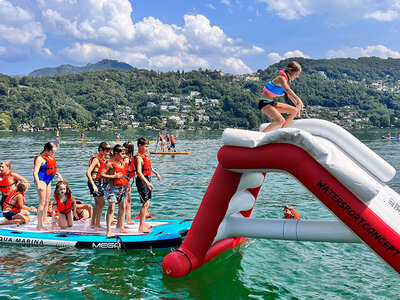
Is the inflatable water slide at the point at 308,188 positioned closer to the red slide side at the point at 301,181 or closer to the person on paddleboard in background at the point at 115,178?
the red slide side at the point at 301,181

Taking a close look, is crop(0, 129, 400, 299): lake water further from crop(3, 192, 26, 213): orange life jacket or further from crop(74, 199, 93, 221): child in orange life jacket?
crop(74, 199, 93, 221): child in orange life jacket

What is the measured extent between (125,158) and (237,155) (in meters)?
3.84

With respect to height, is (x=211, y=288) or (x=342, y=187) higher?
(x=342, y=187)

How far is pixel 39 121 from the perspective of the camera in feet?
393

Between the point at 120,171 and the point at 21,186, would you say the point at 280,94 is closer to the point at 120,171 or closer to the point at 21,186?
the point at 120,171

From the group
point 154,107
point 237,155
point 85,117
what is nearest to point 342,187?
point 237,155

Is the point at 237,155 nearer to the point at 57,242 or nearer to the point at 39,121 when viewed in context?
the point at 57,242

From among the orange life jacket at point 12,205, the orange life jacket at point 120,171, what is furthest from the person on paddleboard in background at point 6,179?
the orange life jacket at point 120,171

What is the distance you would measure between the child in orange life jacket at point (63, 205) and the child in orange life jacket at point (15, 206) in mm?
872

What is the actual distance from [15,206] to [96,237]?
2596 millimetres

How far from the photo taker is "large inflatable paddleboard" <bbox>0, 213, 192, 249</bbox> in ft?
26.7

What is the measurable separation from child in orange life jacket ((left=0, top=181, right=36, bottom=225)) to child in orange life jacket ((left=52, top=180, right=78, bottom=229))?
87 centimetres

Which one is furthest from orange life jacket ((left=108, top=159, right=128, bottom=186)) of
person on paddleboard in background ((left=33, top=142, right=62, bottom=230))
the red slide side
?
the red slide side

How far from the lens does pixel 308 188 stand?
5.18m
